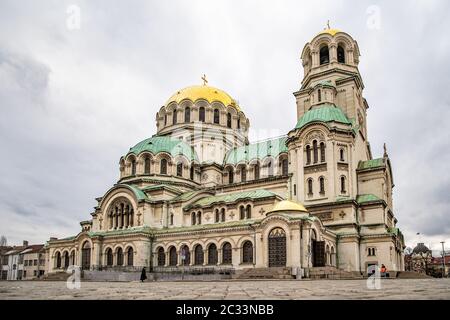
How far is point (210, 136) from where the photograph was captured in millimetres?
59719

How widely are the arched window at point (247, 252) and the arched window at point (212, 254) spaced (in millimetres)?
3418

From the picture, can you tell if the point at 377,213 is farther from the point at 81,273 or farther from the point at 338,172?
the point at 81,273

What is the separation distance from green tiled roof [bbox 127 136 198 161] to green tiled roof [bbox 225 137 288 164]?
201 inches

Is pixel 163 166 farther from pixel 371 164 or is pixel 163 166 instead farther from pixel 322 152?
pixel 371 164

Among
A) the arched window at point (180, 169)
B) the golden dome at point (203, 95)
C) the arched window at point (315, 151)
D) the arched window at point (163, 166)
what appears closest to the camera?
the arched window at point (315, 151)

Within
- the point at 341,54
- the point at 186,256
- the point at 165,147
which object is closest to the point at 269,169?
the point at 165,147

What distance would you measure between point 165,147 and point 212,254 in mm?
17642

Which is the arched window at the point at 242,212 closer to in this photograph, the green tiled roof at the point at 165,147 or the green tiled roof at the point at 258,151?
the green tiled roof at the point at 258,151

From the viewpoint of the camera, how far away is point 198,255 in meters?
42.7

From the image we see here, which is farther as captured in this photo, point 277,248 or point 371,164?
point 371,164

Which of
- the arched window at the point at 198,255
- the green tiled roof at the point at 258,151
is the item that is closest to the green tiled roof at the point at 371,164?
the green tiled roof at the point at 258,151

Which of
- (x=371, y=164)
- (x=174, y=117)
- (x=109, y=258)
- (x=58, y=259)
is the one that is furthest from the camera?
(x=174, y=117)

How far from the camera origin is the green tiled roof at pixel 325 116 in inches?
1752

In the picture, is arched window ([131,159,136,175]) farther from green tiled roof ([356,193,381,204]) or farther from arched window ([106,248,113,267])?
green tiled roof ([356,193,381,204])
